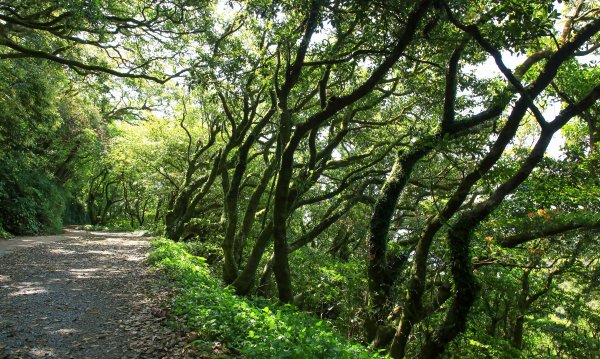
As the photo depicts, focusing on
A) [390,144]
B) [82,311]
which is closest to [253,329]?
[82,311]

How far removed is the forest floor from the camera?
536 centimetres

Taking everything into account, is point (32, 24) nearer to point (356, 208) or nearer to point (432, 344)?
point (356, 208)

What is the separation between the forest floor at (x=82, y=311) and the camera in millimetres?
5355

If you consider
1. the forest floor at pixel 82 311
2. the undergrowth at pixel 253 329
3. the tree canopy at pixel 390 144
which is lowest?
the forest floor at pixel 82 311

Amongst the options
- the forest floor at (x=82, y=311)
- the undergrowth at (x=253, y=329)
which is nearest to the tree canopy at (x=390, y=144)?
the undergrowth at (x=253, y=329)

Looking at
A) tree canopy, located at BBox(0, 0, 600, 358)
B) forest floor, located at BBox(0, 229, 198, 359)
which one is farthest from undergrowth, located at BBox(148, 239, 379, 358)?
tree canopy, located at BBox(0, 0, 600, 358)

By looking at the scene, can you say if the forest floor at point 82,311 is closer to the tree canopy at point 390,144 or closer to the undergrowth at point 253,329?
the undergrowth at point 253,329

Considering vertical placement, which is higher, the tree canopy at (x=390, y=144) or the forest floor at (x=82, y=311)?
the tree canopy at (x=390, y=144)

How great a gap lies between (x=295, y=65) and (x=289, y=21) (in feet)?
2.57

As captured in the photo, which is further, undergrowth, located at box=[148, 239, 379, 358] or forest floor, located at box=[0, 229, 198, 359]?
forest floor, located at box=[0, 229, 198, 359]

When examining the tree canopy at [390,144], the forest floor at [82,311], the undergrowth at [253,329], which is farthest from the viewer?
the tree canopy at [390,144]

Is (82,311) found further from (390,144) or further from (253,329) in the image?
(390,144)

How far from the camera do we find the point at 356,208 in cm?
1395

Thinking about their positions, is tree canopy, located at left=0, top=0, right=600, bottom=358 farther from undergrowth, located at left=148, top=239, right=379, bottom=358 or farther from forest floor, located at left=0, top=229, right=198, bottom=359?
forest floor, located at left=0, top=229, right=198, bottom=359
